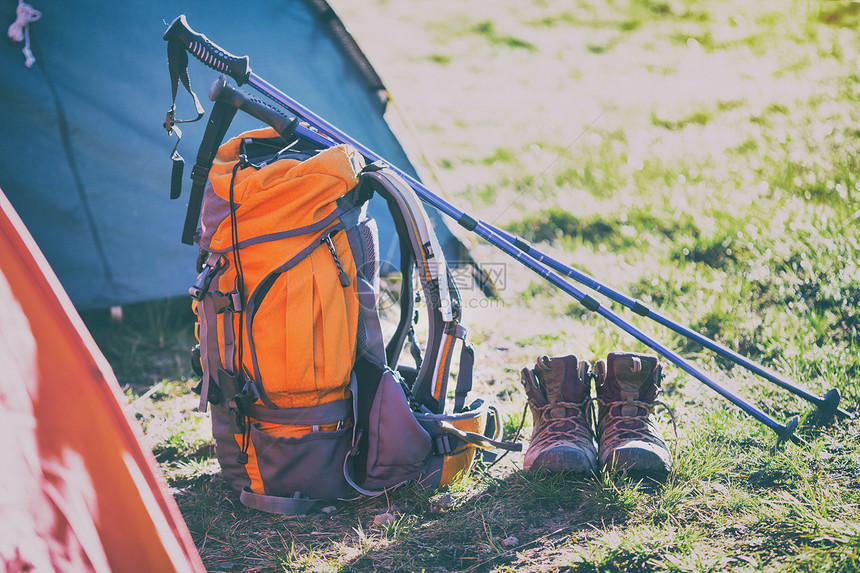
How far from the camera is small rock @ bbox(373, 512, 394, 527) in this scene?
2.19m

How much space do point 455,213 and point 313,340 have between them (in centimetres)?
83

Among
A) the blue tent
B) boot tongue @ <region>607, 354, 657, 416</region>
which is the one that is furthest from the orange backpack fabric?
the blue tent

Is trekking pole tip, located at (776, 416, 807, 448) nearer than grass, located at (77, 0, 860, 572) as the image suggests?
No

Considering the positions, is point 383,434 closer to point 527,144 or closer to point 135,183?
point 135,183

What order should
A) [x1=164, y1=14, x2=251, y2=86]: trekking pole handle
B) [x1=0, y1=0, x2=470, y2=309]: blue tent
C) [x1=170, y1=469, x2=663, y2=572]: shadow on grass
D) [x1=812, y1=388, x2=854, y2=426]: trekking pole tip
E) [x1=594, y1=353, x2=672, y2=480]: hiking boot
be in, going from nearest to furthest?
1. [x1=170, y1=469, x2=663, y2=572]: shadow on grass
2. [x1=594, y1=353, x2=672, y2=480]: hiking boot
3. [x1=164, y1=14, x2=251, y2=86]: trekking pole handle
4. [x1=812, y1=388, x2=854, y2=426]: trekking pole tip
5. [x1=0, y1=0, x2=470, y2=309]: blue tent

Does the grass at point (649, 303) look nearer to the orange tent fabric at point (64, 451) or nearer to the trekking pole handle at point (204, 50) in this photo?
the orange tent fabric at point (64, 451)

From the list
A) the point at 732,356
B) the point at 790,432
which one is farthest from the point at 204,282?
the point at 790,432

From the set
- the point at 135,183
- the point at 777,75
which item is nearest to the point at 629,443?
the point at 135,183

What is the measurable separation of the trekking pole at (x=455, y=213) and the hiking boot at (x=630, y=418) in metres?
0.21

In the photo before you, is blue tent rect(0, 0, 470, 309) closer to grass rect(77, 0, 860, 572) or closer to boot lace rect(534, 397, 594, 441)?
grass rect(77, 0, 860, 572)

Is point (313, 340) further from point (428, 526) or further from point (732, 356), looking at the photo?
point (732, 356)

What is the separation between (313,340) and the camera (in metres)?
2.17

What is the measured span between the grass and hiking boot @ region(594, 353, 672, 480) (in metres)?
0.08

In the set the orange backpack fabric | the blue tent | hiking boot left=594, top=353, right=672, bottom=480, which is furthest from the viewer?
the blue tent
